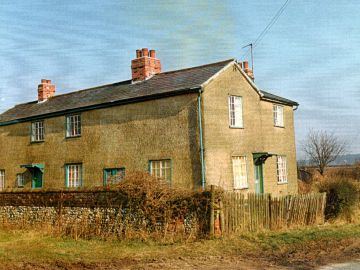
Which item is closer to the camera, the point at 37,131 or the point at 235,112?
the point at 235,112

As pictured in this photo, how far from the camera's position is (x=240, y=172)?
66.3 ft

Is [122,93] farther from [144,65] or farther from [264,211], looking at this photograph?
[264,211]

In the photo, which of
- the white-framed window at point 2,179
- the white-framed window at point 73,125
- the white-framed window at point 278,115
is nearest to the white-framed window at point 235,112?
the white-framed window at point 278,115

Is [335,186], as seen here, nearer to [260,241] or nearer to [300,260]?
[260,241]

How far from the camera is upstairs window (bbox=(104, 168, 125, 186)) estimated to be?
2089 cm

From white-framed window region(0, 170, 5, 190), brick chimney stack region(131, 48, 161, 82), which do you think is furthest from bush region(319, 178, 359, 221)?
white-framed window region(0, 170, 5, 190)

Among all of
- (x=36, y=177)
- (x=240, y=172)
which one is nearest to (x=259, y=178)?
(x=240, y=172)

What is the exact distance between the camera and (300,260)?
36.5 feet

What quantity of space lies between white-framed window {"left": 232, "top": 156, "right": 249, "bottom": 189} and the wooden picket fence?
399 cm

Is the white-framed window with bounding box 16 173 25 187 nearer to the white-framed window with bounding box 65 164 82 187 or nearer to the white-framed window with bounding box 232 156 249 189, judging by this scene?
the white-framed window with bounding box 65 164 82 187

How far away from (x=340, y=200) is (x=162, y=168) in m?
7.92

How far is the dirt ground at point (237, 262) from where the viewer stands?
10.6 metres

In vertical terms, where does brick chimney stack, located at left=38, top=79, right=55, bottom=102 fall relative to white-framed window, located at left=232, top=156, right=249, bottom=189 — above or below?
above

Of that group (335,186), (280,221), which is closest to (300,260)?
(280,221)
